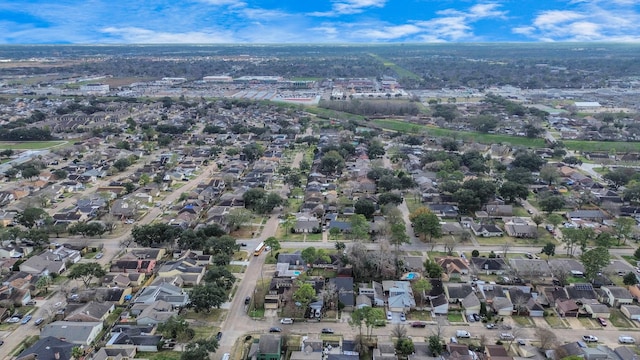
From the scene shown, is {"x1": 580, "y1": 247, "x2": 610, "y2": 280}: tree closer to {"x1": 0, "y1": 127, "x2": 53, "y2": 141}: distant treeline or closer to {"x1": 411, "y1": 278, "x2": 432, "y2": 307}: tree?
{"x1": 411, "y1": 278, "x2": 432, "y2": 307}: tree

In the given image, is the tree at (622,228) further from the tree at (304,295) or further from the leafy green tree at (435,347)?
the tree at (304,295)

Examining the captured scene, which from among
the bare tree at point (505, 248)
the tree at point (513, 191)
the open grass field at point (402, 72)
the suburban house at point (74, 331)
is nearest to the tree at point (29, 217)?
the suburban house at point (74, 331)

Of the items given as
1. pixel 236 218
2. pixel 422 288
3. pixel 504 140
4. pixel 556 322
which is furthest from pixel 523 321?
pixel 504 140

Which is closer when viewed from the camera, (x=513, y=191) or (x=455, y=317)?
(x=455, y=317)

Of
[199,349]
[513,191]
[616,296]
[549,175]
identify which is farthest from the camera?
[549,175]

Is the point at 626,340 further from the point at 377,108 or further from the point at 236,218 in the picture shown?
the point at 377,108

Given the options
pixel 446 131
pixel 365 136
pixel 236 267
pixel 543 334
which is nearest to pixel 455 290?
pixel 543 334
